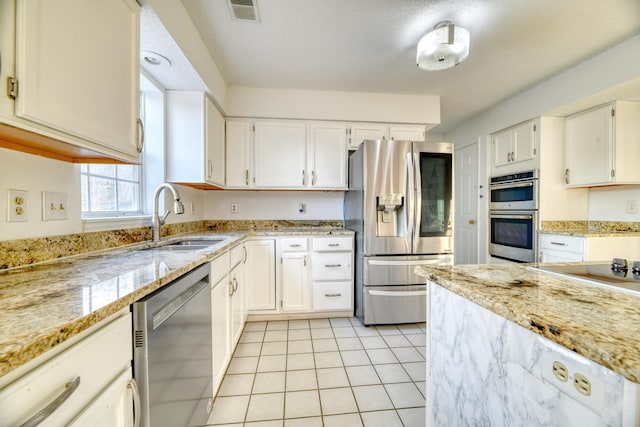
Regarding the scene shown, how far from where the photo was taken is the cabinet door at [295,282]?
2443 mm

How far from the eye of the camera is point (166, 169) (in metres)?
2.05

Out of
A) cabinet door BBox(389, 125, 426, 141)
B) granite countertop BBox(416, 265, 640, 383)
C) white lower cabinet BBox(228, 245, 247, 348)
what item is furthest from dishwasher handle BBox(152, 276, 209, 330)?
cabinet door BBox(389, 125, 426, 141)

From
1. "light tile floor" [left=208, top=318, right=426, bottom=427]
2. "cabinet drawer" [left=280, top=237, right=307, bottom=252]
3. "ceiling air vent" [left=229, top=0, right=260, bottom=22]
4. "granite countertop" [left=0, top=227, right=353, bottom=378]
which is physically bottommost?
"light tile floor" [left=208, top=318, right=426, bottom=427]

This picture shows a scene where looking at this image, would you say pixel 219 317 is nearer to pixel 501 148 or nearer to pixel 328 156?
pixel 328 156

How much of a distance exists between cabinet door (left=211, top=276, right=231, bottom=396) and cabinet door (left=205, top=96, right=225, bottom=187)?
1.05m

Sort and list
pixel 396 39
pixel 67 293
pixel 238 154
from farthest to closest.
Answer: pixel 238 154 < pixel 396 39 < pixel 67 293

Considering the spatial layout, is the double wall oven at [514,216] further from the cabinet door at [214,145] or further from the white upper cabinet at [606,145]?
the cabinet door at [214,145]

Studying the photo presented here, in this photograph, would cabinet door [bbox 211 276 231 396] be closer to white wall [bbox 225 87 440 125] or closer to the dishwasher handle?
the dishwasher handle

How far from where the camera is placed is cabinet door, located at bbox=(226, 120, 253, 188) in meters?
2.66

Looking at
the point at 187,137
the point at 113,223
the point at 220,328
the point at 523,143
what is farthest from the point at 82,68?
the point at 523,143

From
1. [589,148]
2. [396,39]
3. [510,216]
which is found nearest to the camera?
[396,39]

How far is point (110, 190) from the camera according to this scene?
62.8 inches

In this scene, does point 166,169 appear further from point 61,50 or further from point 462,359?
point 462,359

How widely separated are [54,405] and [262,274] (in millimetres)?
1994
